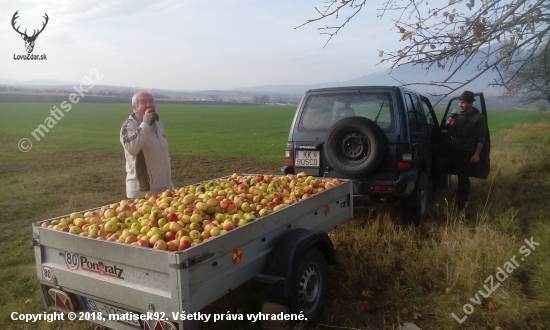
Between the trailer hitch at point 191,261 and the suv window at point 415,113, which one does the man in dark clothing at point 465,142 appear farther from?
the trailer hitch at point 191,261

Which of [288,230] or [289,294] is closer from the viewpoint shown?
[289,294]

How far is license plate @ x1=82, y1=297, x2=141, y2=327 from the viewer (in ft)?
10.1

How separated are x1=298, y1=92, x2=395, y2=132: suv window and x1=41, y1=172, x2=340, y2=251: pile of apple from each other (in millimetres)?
1575

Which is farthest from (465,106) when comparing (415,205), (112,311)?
(112,311)

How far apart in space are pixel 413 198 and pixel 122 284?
4.32 metres

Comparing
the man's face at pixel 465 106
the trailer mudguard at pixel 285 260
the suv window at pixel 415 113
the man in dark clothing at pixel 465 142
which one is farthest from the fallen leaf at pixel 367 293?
the man's face at pixel 465 106

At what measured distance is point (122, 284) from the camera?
303 cm

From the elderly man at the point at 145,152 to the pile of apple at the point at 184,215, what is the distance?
1.88 ft

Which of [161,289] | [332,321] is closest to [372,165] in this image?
[332,321]

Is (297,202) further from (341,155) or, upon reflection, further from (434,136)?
(434,136)

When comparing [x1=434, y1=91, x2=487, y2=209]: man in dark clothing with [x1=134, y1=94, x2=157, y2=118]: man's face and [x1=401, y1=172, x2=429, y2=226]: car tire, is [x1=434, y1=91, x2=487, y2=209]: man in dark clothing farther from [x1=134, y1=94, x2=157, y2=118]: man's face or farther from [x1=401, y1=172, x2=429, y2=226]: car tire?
→ [x1=134, y1=94, x2=157, y2=118]: man's face

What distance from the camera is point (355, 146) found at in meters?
5.91

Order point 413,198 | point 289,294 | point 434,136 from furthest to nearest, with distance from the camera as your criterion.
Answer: point 434,136
point 413,198
point 289,294

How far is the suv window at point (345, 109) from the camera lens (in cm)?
606
